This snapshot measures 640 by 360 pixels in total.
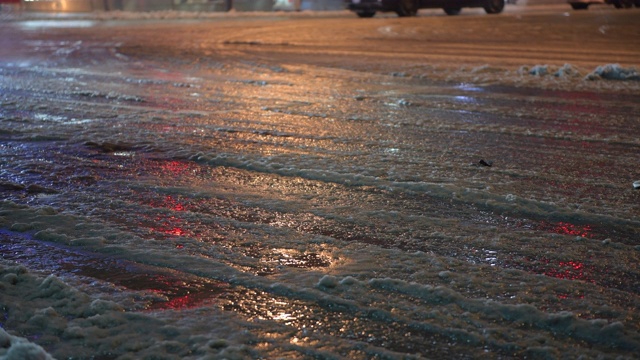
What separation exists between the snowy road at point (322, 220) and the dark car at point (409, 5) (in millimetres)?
14116

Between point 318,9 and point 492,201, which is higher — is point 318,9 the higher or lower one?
the higher one

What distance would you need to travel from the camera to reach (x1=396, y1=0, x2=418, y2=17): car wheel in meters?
21.0

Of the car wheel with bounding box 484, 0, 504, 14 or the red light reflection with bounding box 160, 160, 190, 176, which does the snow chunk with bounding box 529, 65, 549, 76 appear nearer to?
the red light reflection with bounding box 160, 160, 190, 176

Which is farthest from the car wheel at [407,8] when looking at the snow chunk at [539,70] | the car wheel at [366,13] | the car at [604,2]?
the snow chunk at [539,70]

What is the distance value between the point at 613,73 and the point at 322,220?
5.87 m

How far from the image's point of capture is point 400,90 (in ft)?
22.6

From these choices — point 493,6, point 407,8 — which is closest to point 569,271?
point 407,8

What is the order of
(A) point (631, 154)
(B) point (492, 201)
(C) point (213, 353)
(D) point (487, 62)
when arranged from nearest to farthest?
1. (C) point (213, 353)
2. (B) point (492, 201)
3. (A) point (631, 154)
4. (D) point (487, 62)

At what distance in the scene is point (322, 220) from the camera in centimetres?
308

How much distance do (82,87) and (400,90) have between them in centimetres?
354

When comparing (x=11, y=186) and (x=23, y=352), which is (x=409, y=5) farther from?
(x=23, y=352)

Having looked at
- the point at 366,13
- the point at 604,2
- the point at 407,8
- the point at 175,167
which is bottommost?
the point at 175,167

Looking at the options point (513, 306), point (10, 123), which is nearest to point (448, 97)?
point (10, 123)

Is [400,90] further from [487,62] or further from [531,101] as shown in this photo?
[487,62]
